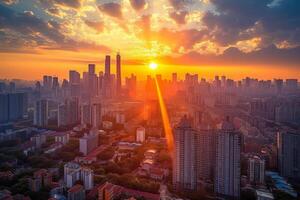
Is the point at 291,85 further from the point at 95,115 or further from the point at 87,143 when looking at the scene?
the point at 87,143

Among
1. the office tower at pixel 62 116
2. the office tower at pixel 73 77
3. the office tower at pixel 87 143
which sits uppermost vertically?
the office tower at pixel 73 77

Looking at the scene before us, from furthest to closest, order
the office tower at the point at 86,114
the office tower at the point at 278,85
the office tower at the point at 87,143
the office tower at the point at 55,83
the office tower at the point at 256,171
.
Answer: the office tower at the point at 55,83 → the office tower at the point at 278,85 → the office tower at the point at 86,114 → the office tower at the point at 87,143 → the office tower at the point at 256,171

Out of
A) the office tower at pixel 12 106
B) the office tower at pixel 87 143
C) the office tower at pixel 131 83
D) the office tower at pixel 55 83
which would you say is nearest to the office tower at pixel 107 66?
the office tower at pixel 131 83

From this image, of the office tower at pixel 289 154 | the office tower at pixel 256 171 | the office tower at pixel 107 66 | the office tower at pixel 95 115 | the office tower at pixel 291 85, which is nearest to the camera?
the office tower at pixel 256 171

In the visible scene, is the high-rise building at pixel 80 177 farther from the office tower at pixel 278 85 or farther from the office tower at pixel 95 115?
the office tower at pixel 278 85

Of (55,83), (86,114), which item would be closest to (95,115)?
(86,114)

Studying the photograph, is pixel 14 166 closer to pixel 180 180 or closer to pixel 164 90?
pixel 180 180

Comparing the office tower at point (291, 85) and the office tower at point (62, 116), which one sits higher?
the office tower at point (291, 85)

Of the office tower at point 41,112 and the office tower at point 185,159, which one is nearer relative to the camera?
the office tower at point 185,159
